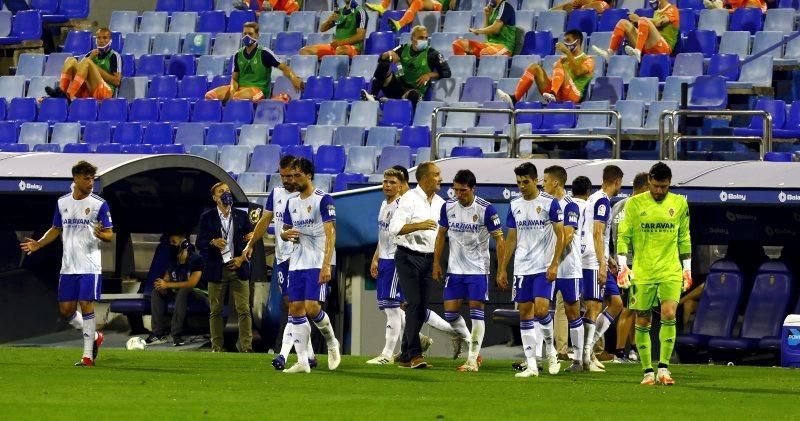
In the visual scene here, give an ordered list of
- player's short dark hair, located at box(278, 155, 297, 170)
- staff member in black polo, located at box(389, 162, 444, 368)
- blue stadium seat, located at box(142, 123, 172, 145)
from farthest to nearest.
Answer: blue stadium seat, located at box(142, 123, 172, 145)
staff member in black polo, located at box(389, 162, 444, 368)
player's short dark hair, located at box(278, 155, 297, 170)

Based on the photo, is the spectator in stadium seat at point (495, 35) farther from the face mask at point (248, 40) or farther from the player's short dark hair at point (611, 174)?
the player's short dark hair at point (611, 174)

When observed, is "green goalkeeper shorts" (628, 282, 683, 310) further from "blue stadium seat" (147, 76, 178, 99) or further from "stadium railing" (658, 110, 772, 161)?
"blue stadium seat" (147, 76, 178, 99)

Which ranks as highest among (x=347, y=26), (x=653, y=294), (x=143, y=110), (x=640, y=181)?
(x=347, y=26)

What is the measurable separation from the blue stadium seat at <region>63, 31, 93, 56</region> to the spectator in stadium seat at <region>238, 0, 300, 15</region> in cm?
265

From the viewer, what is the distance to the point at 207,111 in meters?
27.9

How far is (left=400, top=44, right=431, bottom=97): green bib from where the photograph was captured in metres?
26.0

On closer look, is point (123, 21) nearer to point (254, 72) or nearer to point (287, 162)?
point (254, 72)

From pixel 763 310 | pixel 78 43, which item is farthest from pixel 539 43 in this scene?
pixel 78 43

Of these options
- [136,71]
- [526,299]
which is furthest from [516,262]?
[136,71]

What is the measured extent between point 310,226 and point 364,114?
1024 cm

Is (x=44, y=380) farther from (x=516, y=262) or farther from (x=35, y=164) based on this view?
(x=35, y=164)

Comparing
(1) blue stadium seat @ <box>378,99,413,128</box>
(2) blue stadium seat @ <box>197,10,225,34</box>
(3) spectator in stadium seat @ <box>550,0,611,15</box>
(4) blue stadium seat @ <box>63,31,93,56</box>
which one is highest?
(2) blue stadium seat @ <box>197,10,225,34</box>

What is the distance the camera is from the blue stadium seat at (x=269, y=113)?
89.4ft

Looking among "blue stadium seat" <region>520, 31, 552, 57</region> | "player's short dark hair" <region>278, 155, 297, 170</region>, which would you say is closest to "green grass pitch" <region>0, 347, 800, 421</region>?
"player's short dark hair" <region>278, 155, 297, 170</region>
